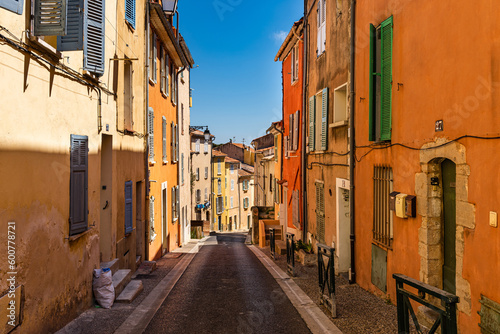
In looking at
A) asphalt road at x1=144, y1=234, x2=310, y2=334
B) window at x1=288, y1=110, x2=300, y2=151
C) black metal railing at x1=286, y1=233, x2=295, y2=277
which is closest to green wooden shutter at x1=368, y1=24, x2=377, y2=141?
asphalt road at x1=144, y1=234, x2=310, y2=334

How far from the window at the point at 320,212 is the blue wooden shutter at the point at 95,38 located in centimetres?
760

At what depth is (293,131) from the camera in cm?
1697

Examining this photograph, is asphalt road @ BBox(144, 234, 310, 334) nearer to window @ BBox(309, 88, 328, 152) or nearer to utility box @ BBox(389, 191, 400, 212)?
utility box @ BBox(389, 191, 400, 212)

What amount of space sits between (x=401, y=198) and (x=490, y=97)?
8.58ft

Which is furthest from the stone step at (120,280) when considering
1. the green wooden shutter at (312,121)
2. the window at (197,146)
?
the window at (197,146)

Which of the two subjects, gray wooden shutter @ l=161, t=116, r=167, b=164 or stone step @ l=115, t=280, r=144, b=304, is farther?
gray wooden shutter @ l=161, t=116, r=167, b=164

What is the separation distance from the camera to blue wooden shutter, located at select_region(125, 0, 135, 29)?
10633 mm

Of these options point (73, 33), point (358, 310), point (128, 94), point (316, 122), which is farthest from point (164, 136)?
point (358, 310)

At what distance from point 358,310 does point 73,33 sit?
6.33m

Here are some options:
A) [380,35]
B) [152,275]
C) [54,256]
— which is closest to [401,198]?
[380,35]

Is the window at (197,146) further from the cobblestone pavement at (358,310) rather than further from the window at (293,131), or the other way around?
the cobblestone pavement at (358,310)

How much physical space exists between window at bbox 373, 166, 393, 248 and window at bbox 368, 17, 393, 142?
674mm

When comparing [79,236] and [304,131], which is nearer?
[79,236]

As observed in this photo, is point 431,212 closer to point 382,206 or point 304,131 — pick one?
point 382,206
